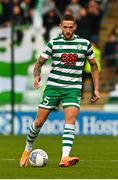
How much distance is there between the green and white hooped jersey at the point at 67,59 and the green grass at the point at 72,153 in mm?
1270

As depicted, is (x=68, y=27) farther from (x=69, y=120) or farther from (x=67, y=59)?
(x=69, y=120)

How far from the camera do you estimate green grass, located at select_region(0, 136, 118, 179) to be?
1244 cm

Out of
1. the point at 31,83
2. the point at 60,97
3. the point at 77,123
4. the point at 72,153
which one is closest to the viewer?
the point at 60,97

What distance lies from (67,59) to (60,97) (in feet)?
1.89

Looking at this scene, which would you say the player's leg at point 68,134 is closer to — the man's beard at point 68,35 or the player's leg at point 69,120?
the player's leg at point 69,120

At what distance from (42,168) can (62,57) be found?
5.37 feet

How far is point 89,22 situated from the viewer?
25.8 m

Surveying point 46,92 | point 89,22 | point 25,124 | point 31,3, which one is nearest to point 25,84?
point 25,124

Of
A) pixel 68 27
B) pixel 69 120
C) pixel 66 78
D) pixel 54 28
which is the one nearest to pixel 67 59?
pixel 66 78

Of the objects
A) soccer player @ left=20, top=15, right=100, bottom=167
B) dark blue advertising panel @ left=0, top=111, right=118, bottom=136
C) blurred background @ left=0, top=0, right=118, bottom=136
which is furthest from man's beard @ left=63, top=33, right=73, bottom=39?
dark blue advertising panel @ left=0, top=111, right=118, bottom=136

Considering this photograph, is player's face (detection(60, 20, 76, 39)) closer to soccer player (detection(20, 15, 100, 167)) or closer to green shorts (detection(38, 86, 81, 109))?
soccer player (detection(20, 15, 100, 167))

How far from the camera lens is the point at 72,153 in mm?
17031

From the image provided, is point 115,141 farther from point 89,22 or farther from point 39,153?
point 39,153

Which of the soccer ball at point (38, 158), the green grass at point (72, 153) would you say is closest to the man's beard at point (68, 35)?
the soccer ball at point (38, 158)
